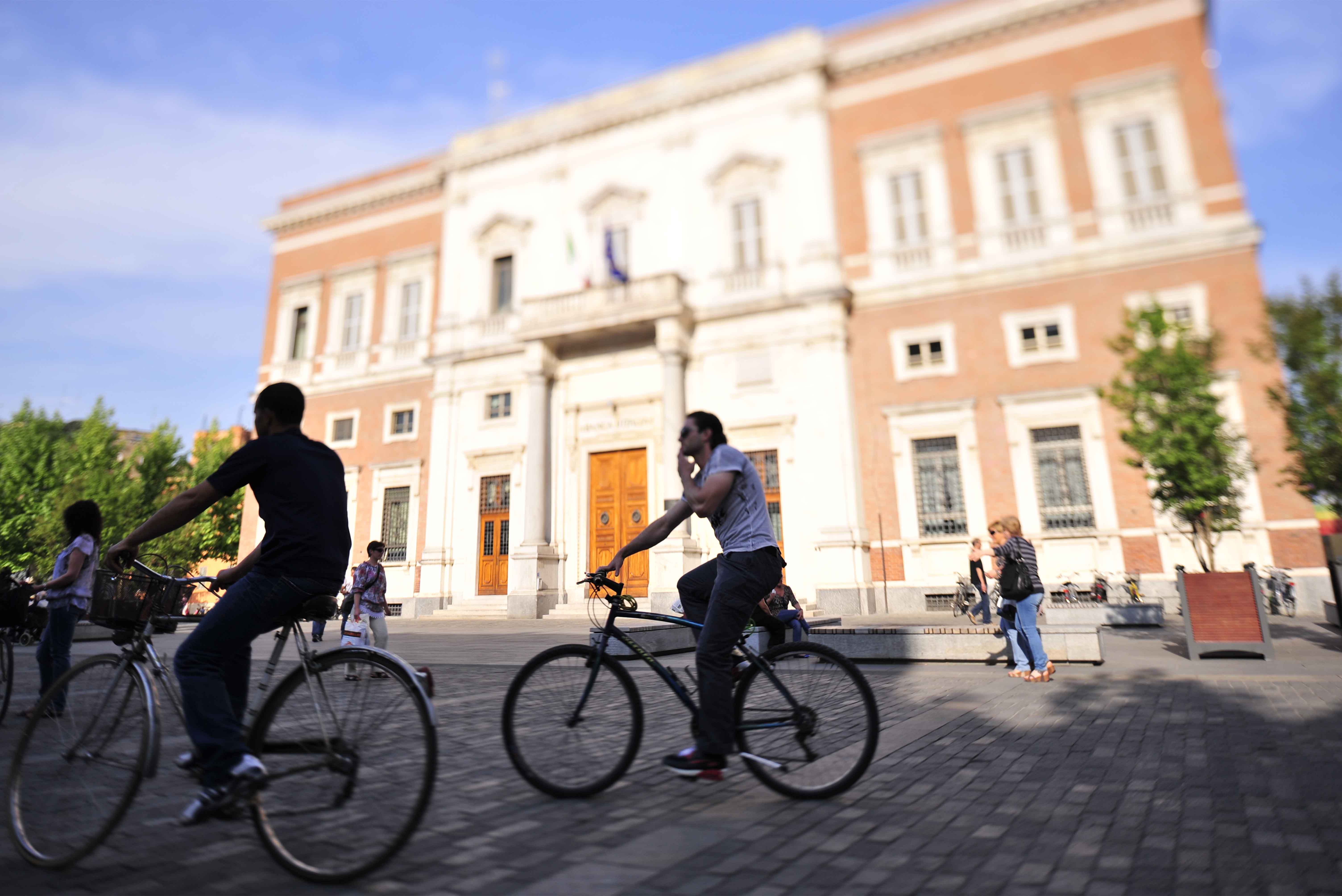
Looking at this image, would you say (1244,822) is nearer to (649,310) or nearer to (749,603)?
(749,603)

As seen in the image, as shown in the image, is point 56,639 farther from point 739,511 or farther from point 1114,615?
point 1114,615

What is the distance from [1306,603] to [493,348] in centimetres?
2145

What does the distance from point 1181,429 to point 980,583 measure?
475 centimetres

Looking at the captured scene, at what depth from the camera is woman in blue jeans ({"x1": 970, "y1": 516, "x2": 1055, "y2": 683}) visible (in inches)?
292

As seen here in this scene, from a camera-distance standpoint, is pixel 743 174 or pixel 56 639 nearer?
pixel 56 639

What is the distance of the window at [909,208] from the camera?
20.0 m

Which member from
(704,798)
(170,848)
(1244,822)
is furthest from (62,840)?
(1244,822)

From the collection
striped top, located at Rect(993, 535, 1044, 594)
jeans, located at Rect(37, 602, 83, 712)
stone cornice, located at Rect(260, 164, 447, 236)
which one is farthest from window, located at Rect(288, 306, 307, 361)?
striped top, located at Rect(993, 535, 1044, 594)

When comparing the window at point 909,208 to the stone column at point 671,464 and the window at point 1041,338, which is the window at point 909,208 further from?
the stone column at point 671,464

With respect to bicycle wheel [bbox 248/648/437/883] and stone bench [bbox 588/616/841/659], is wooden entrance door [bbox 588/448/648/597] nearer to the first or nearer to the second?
stone bench [bbox 588/616/841/659]

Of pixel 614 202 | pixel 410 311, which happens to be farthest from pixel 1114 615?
pixel 410 311

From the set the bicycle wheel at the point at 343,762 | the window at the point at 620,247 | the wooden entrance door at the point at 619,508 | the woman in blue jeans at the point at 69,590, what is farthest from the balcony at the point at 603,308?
the bicycle wheel at the point at 343,762

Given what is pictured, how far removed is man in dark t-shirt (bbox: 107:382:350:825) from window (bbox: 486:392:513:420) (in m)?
20.2

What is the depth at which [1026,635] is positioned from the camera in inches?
297
